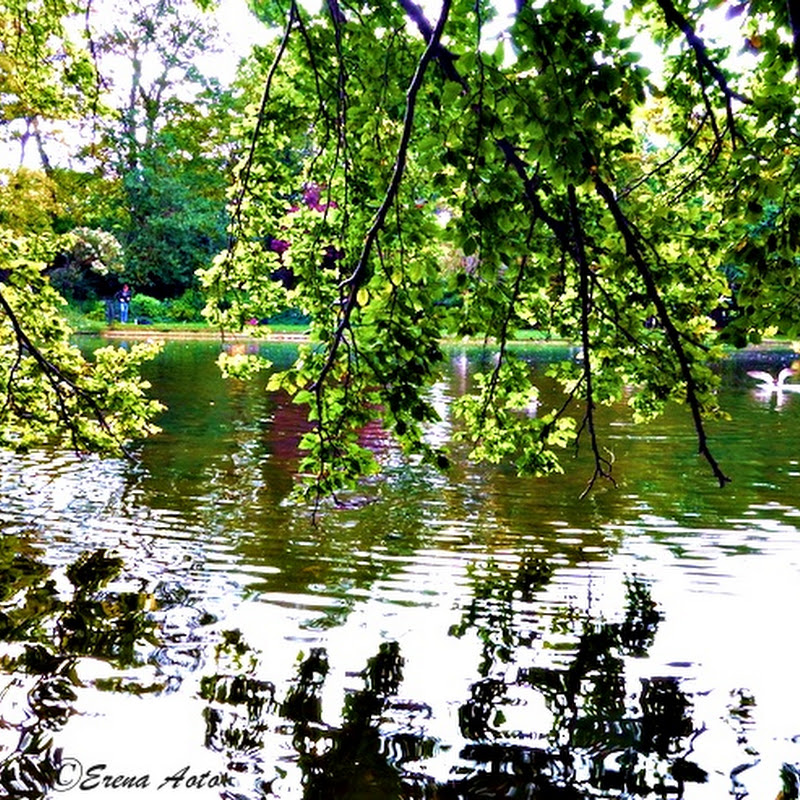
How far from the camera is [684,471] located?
12.7m

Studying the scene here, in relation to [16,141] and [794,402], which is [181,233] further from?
[794,402]

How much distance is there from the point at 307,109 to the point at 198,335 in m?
33.9

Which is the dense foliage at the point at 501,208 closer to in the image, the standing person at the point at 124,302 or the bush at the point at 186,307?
the standing person at the point at 124,302

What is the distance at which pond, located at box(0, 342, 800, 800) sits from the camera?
4.41m

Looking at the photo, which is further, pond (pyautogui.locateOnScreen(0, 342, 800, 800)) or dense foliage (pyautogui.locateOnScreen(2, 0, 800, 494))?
pond (pyautogui.locateOnScreen(0, 342, 800, 800))

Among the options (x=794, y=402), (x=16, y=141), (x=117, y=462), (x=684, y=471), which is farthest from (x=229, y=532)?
(x=16, y=141)

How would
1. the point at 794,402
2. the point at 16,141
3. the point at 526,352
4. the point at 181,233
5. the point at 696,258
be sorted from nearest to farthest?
the point at 696,258, the point at 794,402, the point at 16,141, the point at 526,352, the point at 181,233

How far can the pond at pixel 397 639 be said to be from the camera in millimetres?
4406

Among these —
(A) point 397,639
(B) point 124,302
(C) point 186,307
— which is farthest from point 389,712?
(C) point 186,307

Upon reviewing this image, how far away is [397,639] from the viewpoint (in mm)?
6109

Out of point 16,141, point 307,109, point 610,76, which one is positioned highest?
point 16,141

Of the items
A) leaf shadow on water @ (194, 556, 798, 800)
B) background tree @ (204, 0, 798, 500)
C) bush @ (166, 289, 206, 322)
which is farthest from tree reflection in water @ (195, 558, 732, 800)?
bush @ (166, 289, 206, 322)

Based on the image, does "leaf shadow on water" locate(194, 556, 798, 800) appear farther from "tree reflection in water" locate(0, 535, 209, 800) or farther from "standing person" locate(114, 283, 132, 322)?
"standing person" locate(114, 283, 132, 322)

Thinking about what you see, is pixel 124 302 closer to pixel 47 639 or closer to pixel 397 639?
pixel 47 639
